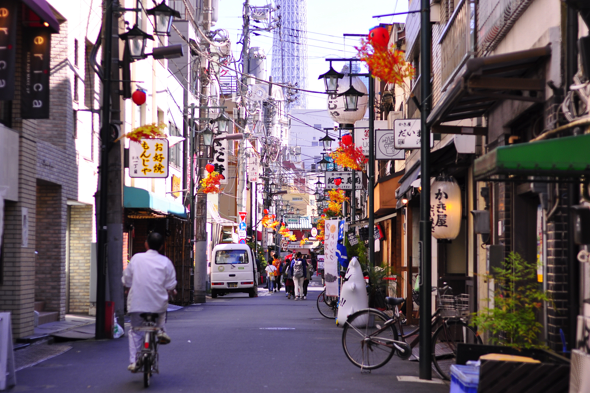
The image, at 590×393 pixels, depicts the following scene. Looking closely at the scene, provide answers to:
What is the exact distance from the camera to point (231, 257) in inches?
1481

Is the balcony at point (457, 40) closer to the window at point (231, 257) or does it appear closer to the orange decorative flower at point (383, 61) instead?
the orange decorative flower at point (383, 61)

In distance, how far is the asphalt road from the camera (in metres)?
9.83

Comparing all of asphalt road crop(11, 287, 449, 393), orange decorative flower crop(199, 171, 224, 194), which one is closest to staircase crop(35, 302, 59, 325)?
asphalt road crop(11, 287, 449, 393)

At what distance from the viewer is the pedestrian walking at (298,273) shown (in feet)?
114

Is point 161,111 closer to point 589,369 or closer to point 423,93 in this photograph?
point 423,93

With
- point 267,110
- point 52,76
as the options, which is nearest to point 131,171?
point 52,76

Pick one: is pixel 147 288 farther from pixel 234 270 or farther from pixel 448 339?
pixel 234 270

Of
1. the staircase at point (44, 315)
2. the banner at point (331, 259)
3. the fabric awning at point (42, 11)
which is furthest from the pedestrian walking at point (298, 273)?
the fabric awning at point (42, 11)

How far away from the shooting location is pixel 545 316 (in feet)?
29.5

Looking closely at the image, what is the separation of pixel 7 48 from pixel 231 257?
25.2 m

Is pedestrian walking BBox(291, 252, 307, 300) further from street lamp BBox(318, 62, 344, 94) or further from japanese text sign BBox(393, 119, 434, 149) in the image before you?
japanese text sign BBox(393, 119, 434, 149)

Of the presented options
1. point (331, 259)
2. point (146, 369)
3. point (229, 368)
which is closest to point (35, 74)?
point (229, 368)

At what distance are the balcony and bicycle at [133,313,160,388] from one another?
681cm

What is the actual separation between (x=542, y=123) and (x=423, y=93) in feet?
5.76
